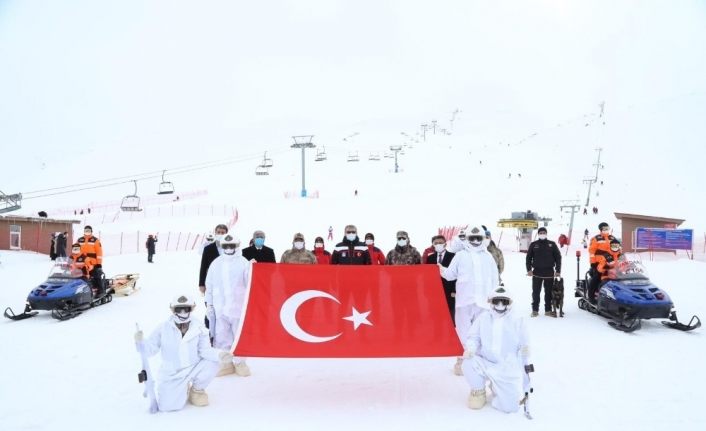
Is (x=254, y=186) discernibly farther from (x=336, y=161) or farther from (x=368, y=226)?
(x=368, y=226)

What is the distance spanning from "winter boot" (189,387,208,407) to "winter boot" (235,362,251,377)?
3.83 ft

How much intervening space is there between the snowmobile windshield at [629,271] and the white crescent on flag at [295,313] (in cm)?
676

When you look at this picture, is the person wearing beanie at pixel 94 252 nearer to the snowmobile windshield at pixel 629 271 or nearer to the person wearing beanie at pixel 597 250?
the person wearing beanie at pixel 597 250

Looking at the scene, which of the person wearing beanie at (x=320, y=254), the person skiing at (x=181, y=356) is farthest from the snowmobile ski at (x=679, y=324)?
the person skiing at (x=181, y=356)

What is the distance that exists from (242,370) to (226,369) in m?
0.22

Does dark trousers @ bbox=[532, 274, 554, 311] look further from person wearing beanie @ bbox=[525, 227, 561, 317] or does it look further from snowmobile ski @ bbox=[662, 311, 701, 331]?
snowmobile ski @ bbox=[662, 311, 701, 331]

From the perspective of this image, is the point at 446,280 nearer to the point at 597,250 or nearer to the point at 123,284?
the point at 597,250

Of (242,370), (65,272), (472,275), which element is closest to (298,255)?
(242,370)

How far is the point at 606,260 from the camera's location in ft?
35.1

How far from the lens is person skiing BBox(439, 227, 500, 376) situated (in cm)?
715

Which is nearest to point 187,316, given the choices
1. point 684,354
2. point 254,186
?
point 684,354

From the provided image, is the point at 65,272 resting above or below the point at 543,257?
below

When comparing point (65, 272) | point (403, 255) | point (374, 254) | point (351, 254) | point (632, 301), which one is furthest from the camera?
point (65, 272)

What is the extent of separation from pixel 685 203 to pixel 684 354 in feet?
179
